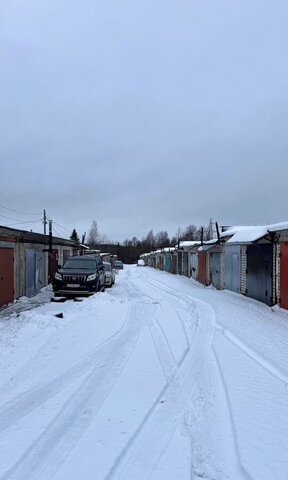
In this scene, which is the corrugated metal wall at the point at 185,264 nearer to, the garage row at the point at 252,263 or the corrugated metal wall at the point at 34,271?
the garage row at the point at 252,263

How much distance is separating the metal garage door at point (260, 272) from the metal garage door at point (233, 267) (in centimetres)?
168

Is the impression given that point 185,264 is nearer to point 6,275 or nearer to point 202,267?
point 202,267

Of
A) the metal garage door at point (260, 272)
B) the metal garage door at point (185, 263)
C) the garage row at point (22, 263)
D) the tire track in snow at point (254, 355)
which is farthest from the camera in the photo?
the metal garage door at point (185, 263)

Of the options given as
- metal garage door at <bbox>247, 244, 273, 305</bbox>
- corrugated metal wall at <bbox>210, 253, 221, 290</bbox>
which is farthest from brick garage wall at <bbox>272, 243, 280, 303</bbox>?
corrugated metal wall at <bbox>210, 253, 221, 290</bbox>

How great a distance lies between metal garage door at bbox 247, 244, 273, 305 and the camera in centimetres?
1495

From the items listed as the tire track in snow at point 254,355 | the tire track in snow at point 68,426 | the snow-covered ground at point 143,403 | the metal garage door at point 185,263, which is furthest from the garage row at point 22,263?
the metal garage door at point 185,263

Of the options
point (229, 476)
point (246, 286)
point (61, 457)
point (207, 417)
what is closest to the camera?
point (229, 476)

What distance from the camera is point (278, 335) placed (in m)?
9.34

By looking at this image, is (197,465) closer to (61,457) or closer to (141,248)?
(61,457)

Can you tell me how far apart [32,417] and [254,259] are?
13705 mm

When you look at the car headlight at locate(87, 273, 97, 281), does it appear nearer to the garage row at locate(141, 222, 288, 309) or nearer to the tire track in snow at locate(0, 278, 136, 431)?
the garage row at locate(141, 222, 288, 309)

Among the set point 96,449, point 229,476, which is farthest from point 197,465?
point 96,449

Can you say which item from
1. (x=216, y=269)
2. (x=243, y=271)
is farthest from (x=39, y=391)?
(x=216, y=269)

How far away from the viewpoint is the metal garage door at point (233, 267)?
63.8 feet
